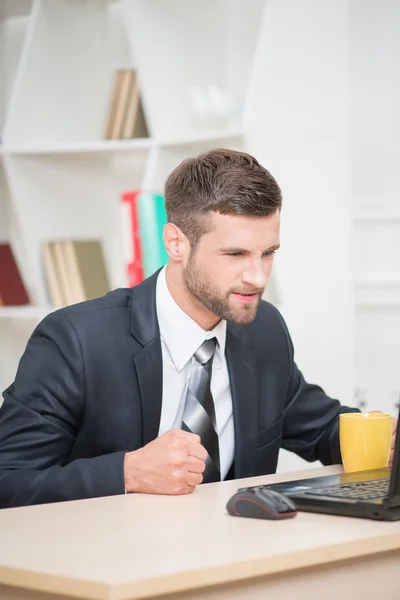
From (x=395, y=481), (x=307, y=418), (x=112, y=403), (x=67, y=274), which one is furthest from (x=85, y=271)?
(x=395, y=481)

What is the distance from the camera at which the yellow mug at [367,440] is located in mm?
1604

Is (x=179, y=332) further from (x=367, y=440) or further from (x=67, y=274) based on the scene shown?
(x=67, y=274)

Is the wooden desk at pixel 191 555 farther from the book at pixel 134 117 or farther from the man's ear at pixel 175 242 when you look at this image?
the book at pixel 134 117

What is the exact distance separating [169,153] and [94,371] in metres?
1.53

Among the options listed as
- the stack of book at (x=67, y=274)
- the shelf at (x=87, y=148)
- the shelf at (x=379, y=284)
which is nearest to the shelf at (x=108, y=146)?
the shelf at (x=87, y=148)

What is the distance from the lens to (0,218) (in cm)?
362

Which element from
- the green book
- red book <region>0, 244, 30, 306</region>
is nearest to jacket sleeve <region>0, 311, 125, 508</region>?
the green book

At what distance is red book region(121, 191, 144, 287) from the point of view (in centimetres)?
303

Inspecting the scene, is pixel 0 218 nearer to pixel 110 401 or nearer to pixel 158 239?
pixel 158 239

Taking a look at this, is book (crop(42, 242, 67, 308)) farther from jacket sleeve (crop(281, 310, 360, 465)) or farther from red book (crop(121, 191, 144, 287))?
jacket sleeve (crop(281, 310, 360, 465))

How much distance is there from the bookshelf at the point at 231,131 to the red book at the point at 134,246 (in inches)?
3.5

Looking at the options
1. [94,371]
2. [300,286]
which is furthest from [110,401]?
[300,286]

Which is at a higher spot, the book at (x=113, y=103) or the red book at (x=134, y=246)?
the book at (x=113, y=103)

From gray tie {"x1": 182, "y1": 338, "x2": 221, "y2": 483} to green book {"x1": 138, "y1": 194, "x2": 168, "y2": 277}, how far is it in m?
1.20
